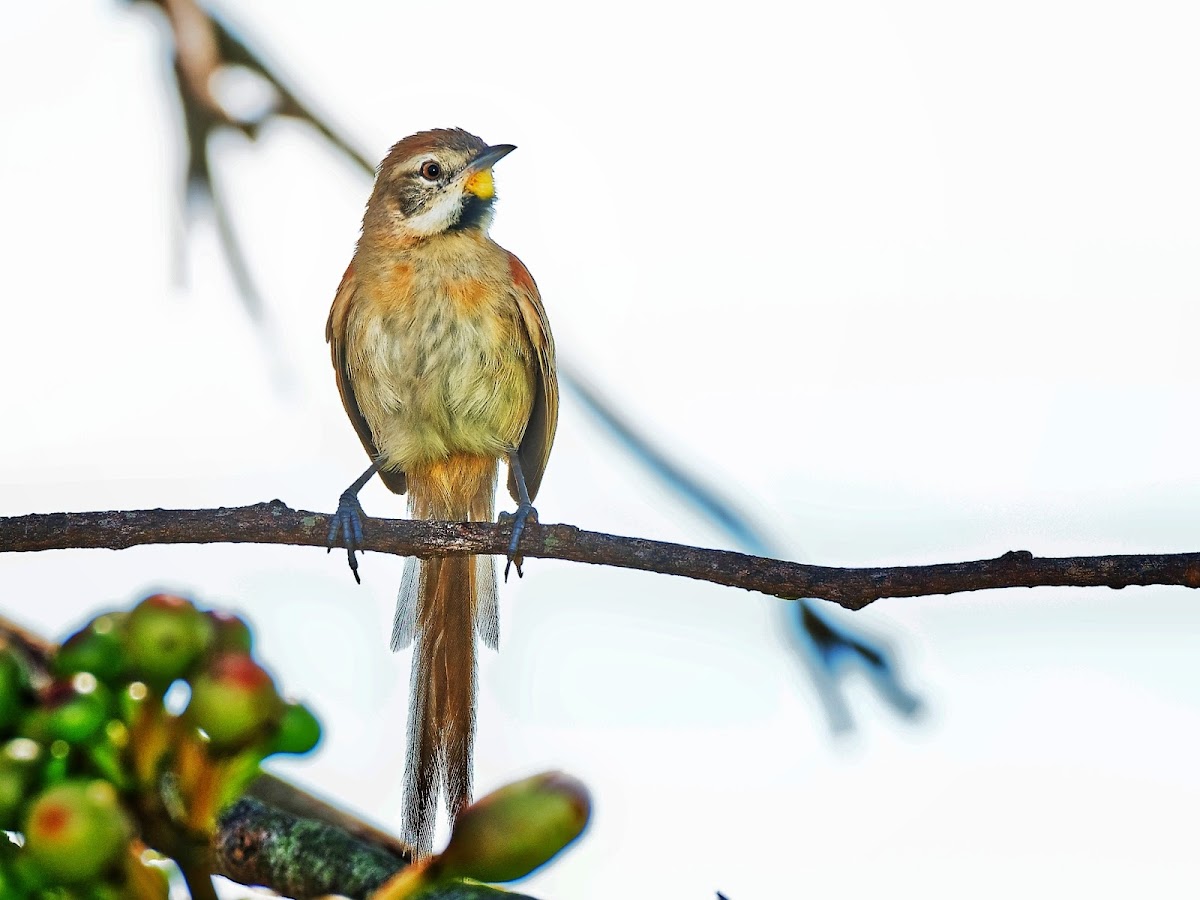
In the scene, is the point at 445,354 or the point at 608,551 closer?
the point at 608,551

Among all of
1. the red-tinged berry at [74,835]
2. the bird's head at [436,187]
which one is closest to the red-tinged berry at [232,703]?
the red-tinged berry at [74,835]

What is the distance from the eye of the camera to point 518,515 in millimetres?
2857

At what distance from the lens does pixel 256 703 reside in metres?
1.12

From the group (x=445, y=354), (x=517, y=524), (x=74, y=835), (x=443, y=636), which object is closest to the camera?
(x=74, y=835)

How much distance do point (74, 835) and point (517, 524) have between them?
1416 mm

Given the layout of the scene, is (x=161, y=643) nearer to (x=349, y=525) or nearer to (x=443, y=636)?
(x=349, y=525)

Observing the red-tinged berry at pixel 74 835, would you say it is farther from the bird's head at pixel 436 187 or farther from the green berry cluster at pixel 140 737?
the bird's head at pixel 436 187

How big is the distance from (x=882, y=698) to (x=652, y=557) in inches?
21.7

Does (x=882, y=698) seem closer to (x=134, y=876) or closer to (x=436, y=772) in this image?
(x=436, y=772)

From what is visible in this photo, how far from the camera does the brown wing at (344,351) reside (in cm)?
335

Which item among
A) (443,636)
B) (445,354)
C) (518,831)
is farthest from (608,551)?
(445,354)

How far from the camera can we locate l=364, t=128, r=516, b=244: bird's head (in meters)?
3.36

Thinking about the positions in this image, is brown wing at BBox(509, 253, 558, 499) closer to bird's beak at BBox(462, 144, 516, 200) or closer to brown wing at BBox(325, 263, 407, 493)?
bird's beak at BBox(462, 144, 516, 200)

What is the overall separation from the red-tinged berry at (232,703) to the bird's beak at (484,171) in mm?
2364
